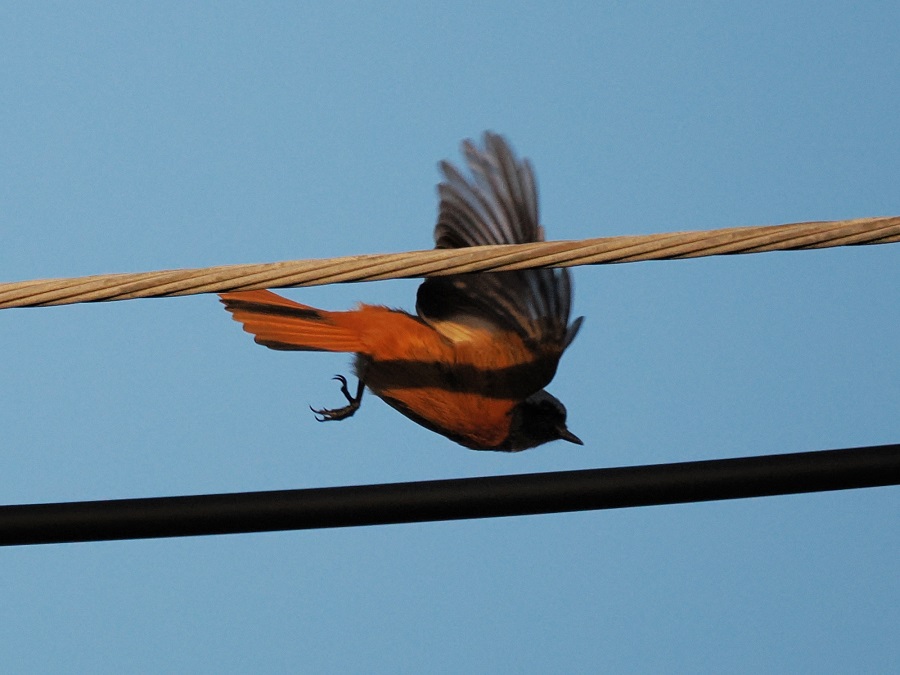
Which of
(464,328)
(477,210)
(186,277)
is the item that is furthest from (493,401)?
(186,277)

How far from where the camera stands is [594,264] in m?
2.36

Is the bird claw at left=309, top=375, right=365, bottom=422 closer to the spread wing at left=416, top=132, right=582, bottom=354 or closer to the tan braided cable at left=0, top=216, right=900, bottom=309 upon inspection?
the spread wing at left=416, top=132, right=582, bottom=354

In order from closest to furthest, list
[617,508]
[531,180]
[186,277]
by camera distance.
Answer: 1. [186,277]
2. [617,508]
3. [531,180]

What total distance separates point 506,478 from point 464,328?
1.61m

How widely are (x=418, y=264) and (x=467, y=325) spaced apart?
1.79 metres

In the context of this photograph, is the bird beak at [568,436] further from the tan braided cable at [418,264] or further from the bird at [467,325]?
the tan braided cable at [418,264]

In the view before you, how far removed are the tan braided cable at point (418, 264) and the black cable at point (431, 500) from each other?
1.42 ft

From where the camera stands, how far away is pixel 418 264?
2.30 metres

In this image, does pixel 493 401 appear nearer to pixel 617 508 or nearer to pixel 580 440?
pixel 580 440

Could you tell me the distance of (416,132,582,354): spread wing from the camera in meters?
4.02

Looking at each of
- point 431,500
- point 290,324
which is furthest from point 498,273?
point 431,500

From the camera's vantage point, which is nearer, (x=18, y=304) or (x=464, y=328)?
(x=18, y=304)

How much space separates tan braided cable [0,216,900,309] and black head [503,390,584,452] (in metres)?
1.97

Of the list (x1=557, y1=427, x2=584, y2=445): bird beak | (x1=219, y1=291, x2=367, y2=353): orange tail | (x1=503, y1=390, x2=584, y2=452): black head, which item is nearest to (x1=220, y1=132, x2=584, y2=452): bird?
(x1=219, y1=291, x2=367, y2=353): orange tail
